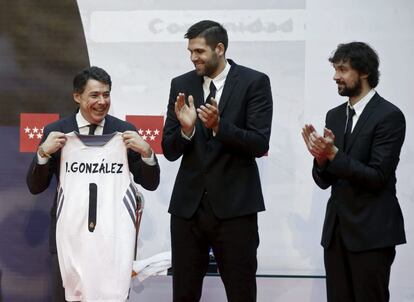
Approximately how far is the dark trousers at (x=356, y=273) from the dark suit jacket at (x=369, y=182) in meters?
0.05

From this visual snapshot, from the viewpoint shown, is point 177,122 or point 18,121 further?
point 18,121

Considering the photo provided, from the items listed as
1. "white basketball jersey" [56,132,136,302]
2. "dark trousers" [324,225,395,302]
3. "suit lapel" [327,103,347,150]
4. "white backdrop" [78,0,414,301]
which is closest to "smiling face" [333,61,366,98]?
"suit lapel" [327,103,347,150]

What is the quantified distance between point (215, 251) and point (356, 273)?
25.4 inches

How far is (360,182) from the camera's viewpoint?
115 inches

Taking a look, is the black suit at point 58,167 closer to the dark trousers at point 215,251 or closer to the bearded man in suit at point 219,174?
the bearded man in suit at point 219,174

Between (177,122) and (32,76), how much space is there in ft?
4.94

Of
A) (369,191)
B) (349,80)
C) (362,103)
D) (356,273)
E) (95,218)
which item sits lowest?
(356,273)

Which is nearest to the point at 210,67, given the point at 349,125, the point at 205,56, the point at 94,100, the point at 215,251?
the point at 205,56

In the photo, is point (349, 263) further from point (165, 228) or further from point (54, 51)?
point (54, 51)

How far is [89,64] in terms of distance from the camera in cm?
419

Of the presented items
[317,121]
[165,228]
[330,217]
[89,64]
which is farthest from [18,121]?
[330,217]

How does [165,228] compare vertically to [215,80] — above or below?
below

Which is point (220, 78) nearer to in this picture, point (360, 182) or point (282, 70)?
point (360, 182)

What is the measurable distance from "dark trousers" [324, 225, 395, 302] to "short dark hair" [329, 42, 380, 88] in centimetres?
74
